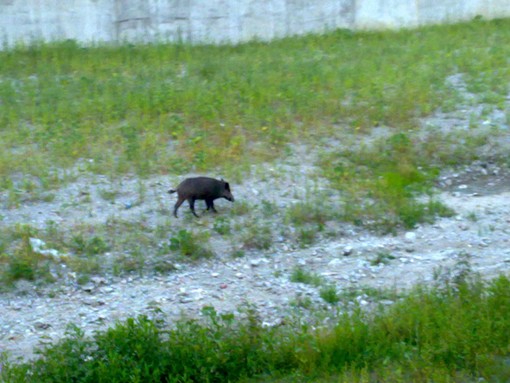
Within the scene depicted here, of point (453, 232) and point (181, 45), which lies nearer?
point (453, 232)

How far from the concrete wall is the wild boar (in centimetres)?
745

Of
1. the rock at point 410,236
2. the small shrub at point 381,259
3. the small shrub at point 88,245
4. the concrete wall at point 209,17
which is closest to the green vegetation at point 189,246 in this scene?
the small shrub at point 88,245

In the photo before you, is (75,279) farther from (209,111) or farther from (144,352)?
(209,111)

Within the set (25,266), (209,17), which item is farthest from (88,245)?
(209,17)

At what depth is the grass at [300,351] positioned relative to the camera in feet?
22.8

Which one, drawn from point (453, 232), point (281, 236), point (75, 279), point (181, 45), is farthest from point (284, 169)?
point (181, 45)

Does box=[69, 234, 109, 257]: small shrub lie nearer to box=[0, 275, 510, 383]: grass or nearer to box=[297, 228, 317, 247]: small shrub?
box=[0, 275, 510, 383]: grass

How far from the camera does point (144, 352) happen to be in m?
7.25

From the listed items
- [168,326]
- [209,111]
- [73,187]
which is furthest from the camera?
[209,111]

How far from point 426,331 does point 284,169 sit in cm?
476

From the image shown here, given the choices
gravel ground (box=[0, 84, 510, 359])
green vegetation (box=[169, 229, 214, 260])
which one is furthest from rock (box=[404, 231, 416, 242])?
green vegetation (box=[169, 229, 214, 260])

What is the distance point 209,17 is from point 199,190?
801 cm

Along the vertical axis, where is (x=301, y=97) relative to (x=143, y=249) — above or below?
above

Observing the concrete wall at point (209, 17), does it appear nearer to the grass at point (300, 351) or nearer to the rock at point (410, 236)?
the rock at point (410, 236)
